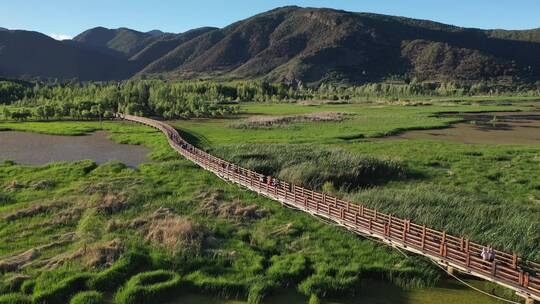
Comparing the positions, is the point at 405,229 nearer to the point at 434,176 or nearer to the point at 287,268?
the point at 287,268

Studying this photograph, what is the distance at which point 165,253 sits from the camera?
2728cm

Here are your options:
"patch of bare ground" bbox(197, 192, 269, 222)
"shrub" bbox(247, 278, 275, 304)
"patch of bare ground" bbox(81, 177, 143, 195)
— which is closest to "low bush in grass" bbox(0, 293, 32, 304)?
"shrub" bbox(247, 278, 275, 304)

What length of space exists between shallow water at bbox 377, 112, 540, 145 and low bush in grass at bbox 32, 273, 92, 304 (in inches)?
2580

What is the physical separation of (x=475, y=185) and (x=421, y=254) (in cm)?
2159

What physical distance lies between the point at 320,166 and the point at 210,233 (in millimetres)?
19603

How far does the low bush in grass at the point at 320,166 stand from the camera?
45.4m

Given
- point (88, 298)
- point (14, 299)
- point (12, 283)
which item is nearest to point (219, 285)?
point (88, 298)

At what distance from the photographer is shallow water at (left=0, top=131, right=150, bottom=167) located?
209 feet

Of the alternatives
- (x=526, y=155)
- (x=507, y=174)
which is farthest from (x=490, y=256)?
(x=526, y=155)

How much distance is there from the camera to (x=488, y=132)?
89375 mm

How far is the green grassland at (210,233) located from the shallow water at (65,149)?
897cm

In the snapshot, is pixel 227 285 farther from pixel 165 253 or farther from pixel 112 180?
pixel 112 180

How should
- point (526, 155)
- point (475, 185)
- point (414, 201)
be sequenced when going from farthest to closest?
1. point (526, 155)
2. point (475, 185)
3. point (414, 201)

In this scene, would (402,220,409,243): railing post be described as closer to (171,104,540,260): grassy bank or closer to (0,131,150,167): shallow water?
(171,104,540,260): grassy bank
